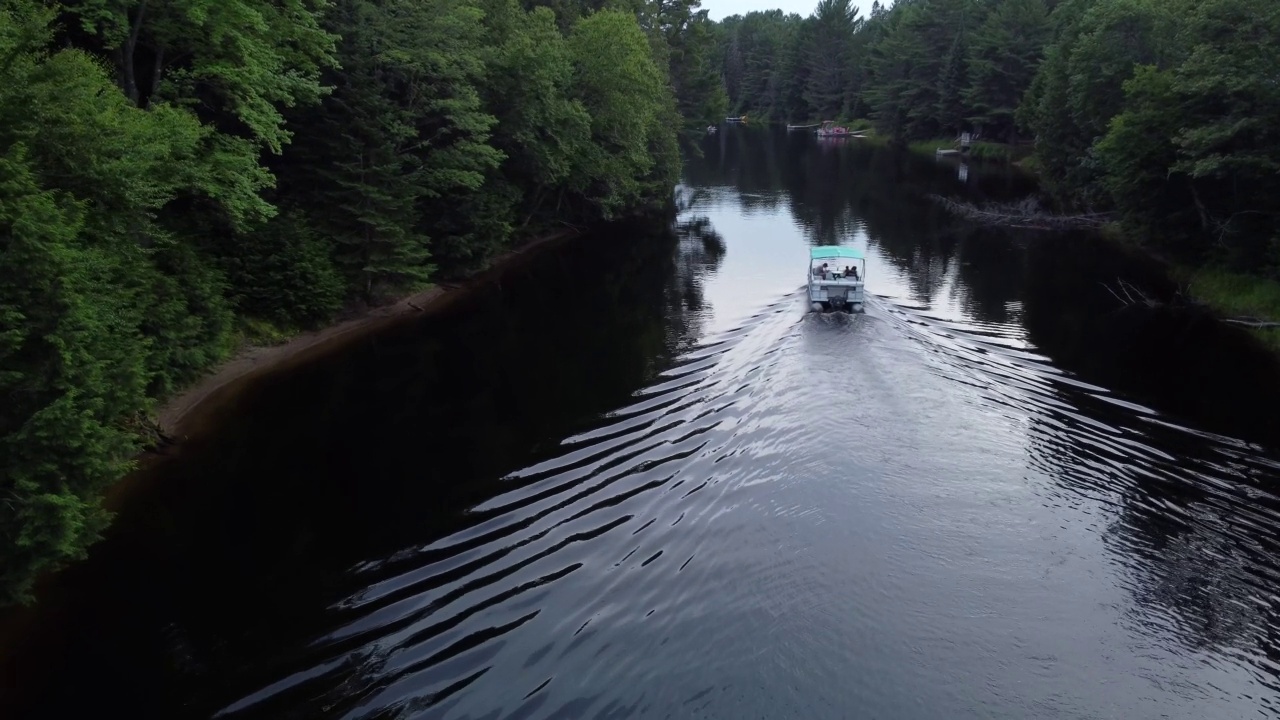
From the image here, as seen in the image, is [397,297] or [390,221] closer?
[390,221]

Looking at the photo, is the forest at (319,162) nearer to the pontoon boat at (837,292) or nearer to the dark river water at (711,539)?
the dark river water at (711,539)

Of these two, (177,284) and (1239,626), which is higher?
(177,284)

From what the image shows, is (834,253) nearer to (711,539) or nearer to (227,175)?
(711,539)

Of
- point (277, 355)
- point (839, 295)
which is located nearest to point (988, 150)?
point (839, 295)

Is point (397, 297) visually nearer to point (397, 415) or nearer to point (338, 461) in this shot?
point (397, 415)

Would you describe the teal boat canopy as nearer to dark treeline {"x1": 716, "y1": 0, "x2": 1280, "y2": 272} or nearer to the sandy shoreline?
dark treeline {"x1": 716, "y1": 0, "x2": 1280, "y2": 272}

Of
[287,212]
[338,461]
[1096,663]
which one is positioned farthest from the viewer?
[287,212]

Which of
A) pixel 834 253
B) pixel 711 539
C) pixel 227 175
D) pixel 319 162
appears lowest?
pixel 711 539

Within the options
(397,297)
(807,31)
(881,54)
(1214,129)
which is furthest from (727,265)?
(807,31)
